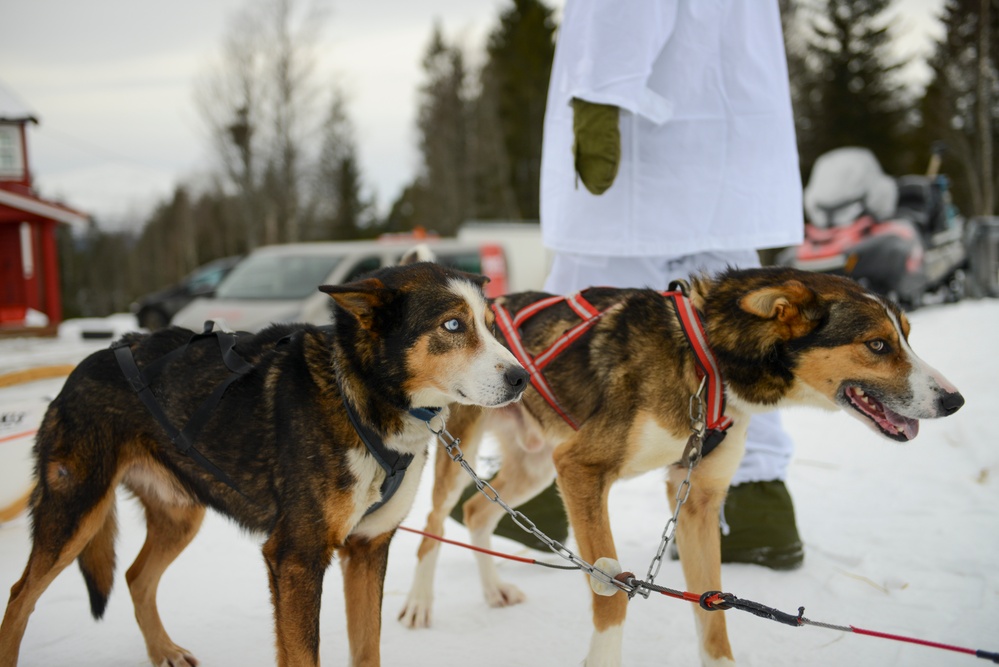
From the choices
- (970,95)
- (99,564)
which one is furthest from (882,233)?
(970,95)

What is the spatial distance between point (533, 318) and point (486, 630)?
51.4 inches

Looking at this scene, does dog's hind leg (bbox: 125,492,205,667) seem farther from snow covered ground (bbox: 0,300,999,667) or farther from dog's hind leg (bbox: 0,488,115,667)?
dog's hind leg (bbox: 0,488,115,667)

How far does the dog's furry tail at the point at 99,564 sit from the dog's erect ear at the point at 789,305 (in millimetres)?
2314

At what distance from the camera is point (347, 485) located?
217cm

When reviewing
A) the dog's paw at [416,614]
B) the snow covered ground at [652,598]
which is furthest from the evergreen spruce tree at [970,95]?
the dog's paw at [416,614]

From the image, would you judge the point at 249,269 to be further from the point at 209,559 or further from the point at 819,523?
the point at 819,523

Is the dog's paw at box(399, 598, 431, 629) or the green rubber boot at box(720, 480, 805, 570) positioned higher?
the green rubber boot at box(720, 480, 805, 570)

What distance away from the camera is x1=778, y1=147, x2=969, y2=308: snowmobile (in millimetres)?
11930

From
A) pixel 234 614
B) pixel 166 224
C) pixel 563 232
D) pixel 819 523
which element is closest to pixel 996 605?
pixel 819 523

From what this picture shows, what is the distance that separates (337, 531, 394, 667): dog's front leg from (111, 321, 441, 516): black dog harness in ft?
0.52

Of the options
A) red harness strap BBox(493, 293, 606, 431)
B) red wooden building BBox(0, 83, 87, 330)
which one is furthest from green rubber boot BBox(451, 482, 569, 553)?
red wooden building BBox(0, 83, 87, 330)

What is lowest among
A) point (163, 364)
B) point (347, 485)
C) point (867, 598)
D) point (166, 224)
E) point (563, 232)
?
point (867, 598)

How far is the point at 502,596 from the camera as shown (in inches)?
131

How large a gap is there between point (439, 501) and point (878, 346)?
183 cm
